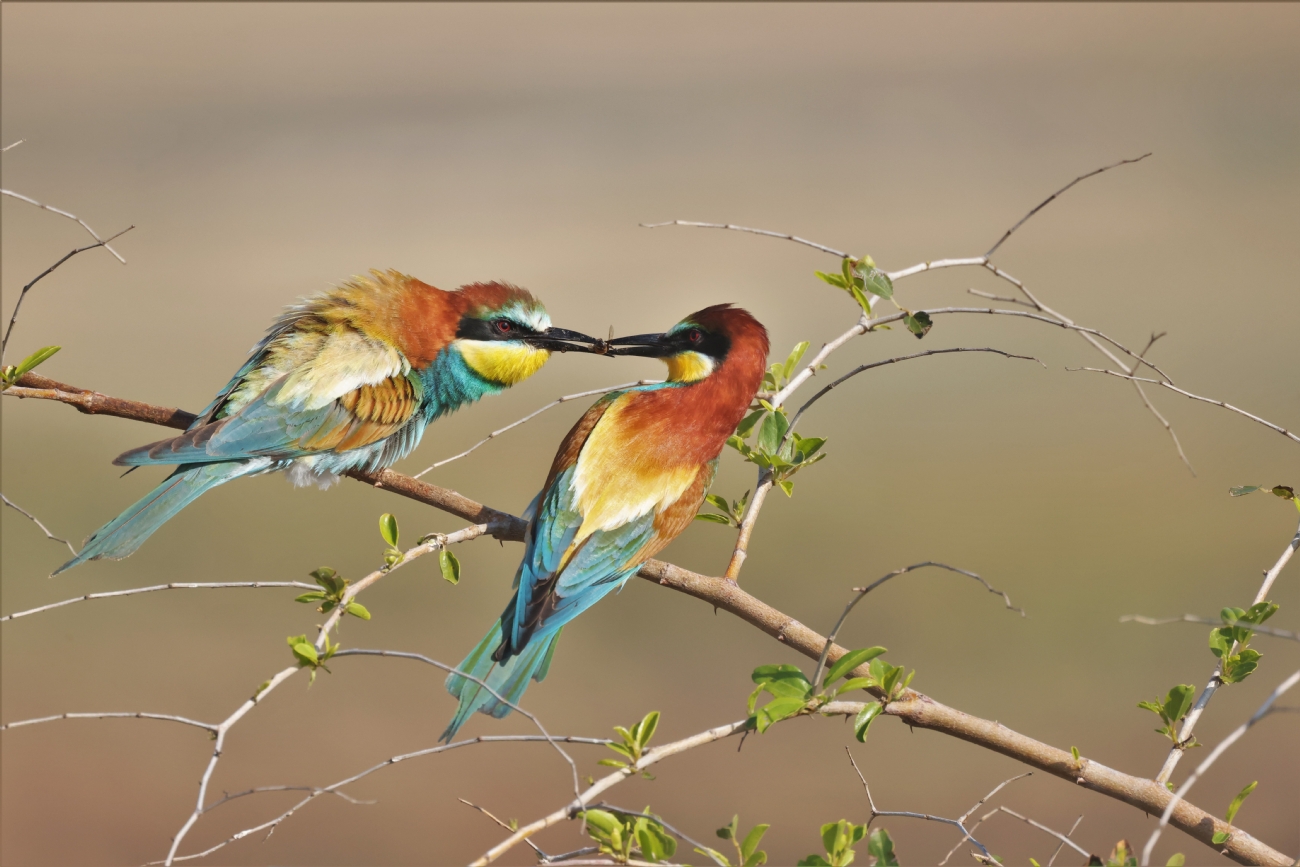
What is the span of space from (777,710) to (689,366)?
92cm

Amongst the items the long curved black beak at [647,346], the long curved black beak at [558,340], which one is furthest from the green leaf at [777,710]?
the long curved black beak at [558,340]

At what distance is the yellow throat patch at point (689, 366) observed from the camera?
196 centimetres

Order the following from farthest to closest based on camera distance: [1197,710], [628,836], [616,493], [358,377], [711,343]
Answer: [358,377], [711,343], [616,493], [1197,710], [628,836]

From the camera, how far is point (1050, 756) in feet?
4.27

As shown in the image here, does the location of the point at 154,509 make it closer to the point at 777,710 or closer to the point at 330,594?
the point at 330,594

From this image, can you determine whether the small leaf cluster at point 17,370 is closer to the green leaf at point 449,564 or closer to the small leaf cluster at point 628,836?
the green leaf at point 449,564

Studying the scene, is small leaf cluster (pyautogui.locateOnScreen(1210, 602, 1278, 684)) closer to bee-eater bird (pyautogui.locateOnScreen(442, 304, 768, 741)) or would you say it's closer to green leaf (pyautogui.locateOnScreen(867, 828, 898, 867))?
green leaf (pyautogui.locateOnScreen(867, 828, 898, 867))

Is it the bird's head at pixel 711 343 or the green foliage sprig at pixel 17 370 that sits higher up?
the bird's head at pixel 711 343

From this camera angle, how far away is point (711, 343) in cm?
198

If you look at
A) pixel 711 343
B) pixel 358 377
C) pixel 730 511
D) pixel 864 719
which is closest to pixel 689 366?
pixel 711 343

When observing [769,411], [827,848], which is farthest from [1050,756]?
[769,411]

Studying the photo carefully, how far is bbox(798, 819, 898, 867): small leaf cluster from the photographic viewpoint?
112 centimetres

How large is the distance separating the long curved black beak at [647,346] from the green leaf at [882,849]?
1076 mm

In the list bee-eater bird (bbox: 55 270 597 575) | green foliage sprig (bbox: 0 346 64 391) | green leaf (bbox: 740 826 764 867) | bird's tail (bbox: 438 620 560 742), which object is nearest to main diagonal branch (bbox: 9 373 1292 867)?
green foliage sprig (bbox: 0 346 64 391)
